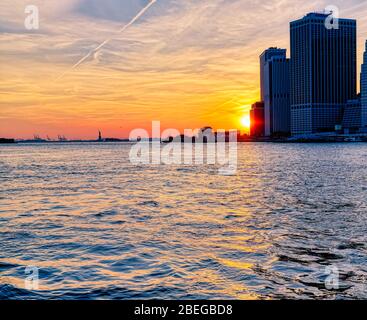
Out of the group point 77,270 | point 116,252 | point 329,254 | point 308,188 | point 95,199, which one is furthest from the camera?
point 308,188

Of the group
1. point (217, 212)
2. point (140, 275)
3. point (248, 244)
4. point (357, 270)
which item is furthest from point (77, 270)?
point (217, 212)

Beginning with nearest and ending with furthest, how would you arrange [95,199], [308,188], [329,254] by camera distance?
[329,254] → [95,199] → [308,188]

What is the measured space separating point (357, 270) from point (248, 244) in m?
5.36

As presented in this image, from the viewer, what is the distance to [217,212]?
2872 cm

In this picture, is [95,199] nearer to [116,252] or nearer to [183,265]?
[116,252]

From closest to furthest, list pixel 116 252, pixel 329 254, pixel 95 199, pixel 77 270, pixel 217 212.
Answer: pixel 77 270 → pixel 329 254 → pixel 116 252 → pixel 217 212 → pixel 95 199

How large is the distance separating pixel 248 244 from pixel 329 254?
3.57 meters
